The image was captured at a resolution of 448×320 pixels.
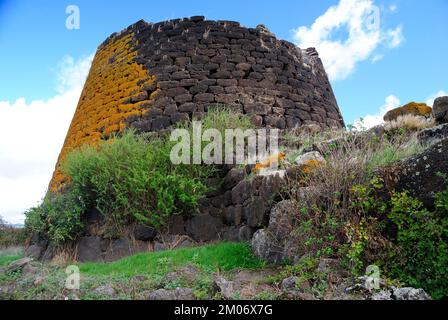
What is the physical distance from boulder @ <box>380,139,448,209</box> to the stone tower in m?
4.47

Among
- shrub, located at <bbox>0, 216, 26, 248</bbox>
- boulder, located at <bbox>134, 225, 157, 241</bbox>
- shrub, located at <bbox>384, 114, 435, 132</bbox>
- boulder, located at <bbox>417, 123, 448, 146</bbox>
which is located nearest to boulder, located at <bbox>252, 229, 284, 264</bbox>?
boulder, located at <bbox>134, 225, 157, 241</bbox>

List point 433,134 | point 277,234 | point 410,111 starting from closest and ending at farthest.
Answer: point 277,234
point 433,134
point 410,111

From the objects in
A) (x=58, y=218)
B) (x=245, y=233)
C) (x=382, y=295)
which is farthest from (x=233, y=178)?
(x=382, y=295)

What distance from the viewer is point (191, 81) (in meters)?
8.24

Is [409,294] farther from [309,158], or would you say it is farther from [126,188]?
[126,188]

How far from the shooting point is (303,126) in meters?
8.31

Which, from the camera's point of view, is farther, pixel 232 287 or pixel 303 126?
pixel 303 126

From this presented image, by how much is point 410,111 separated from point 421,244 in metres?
5.66

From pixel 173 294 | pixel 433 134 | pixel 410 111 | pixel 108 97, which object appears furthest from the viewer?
pixel 108 97

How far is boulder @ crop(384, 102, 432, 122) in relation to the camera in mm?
8039

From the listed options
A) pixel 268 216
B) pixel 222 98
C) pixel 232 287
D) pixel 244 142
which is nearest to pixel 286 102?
pixel 222 98

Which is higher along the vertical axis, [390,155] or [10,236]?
[390,155]

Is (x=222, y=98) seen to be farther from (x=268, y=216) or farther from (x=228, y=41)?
(x=268, y=216)
